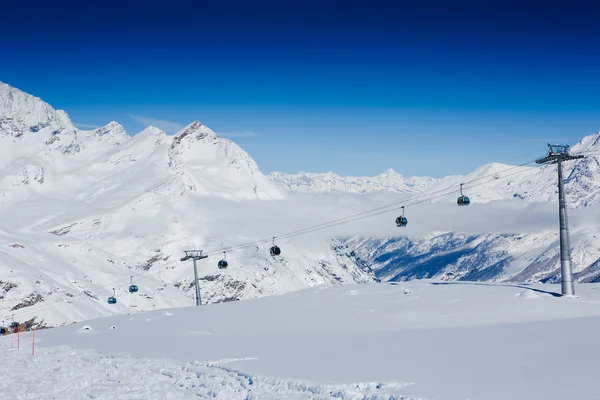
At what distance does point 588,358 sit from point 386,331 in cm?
1253

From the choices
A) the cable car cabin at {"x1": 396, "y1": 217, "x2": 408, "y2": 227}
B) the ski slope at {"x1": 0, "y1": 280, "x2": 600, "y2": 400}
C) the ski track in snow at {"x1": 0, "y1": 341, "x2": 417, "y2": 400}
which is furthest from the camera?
the cable car cabin at {"x1": 396, "y1": 217, "x2": 408, "y2": 227}

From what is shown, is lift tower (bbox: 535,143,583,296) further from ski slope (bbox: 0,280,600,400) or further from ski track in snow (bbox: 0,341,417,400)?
ski track in snow (bbox: 0,341,417,400)

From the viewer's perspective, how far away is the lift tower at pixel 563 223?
36.7 meters

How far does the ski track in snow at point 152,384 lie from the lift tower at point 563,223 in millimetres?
21687

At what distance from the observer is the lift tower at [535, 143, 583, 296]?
120 ft

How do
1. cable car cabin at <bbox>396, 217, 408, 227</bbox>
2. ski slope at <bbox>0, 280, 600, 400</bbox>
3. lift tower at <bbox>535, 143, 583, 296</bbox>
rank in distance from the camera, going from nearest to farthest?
ski slope at <bbox>0, 280, 600, 400</bbox> < lift tower at <bbox>535, 143, 583, 296</bbox> < cable car cabin at <bbox>396, 217, 408, 227</bbox>

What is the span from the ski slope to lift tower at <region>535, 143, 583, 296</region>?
128 cm

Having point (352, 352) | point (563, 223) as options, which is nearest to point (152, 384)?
point (352, 352)

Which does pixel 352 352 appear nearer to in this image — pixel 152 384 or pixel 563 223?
pixel 152 384

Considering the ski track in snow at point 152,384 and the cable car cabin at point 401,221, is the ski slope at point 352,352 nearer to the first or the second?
the ski track in snow at point 152,384

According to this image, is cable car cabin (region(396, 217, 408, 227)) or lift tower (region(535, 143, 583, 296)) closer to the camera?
lift tower (region(535, 143, 583, 296))

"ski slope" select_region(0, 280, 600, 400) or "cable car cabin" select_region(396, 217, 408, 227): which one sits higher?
"cable car cabin" select_region(396, 217, 408, 227)

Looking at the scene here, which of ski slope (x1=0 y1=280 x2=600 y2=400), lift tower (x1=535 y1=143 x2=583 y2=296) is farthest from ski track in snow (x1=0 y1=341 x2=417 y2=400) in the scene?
lift tower (x1=535 y1=143 x2=583 y2=296)

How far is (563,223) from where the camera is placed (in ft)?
128
